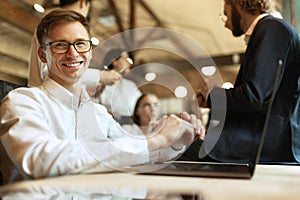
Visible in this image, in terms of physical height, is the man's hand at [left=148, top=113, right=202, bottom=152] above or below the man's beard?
below

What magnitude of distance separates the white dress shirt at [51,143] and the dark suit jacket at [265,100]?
0.43m

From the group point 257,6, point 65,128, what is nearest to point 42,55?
point 65,128

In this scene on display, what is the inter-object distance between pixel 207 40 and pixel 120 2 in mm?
1344

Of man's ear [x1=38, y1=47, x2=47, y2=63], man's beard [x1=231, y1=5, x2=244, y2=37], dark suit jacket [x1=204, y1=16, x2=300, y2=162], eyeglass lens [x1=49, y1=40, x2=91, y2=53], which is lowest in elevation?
dark suit jacket [x1=204, y1=16, x2=300, y2=162]

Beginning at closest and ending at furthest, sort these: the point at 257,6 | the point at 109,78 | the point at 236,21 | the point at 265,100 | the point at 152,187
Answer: the point at 152,187 → the point at 265,100 → the point at 257,6 → the point at 236,21 → the point at 109,78

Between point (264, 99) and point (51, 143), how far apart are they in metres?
0.64

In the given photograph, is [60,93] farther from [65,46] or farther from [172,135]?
[172,135]

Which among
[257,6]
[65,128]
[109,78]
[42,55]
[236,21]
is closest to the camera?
[65,128]

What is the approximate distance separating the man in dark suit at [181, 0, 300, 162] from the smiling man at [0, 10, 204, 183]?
328mm

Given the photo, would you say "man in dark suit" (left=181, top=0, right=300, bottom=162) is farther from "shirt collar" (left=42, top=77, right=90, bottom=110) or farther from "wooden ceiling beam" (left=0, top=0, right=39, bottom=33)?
"wooden ceiling beam" (left=0, top=0, right=39, bottom=33)

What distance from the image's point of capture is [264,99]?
96 cm

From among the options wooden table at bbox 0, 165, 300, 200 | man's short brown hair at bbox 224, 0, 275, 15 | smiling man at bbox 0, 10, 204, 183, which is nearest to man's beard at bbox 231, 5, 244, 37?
man's short brown hair at bbox 224, 0, 275, 15

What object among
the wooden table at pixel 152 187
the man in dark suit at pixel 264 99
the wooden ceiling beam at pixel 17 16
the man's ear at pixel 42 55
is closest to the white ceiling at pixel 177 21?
the wooden ceiling beam at pixel 17 16

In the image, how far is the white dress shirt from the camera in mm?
491
